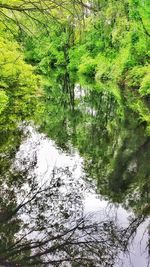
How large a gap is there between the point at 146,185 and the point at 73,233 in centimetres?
405

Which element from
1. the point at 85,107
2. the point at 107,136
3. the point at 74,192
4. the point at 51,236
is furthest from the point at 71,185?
the point at 85,107

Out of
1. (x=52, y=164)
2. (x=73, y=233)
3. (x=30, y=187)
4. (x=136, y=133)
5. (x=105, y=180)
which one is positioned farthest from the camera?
(x=136, y=133)

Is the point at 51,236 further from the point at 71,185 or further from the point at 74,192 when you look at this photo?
the point at 71,185

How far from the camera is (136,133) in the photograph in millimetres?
19641

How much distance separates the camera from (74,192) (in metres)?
11.4

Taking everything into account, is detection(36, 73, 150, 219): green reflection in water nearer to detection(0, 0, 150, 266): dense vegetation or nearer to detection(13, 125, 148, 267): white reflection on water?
detection(0, 0, 150, 266): dense vegetation

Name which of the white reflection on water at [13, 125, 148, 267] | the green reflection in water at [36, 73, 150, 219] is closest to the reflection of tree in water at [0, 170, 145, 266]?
the white reflection on water at [13, 125, 148, 267]

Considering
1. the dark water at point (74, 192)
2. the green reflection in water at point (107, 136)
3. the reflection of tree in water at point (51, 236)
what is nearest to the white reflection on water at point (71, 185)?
the dark water at point (74, 192)

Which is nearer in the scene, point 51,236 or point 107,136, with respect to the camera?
point 51,236

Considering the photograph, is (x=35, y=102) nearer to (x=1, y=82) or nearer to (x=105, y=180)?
(x=1, y=82)

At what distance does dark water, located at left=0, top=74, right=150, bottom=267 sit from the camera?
7984 millimetres

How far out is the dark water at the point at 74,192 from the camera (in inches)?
314

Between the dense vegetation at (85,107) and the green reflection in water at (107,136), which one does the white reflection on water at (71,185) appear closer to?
the dense vegetation at (85,107)

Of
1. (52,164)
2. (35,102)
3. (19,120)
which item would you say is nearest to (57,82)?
(35,102)
